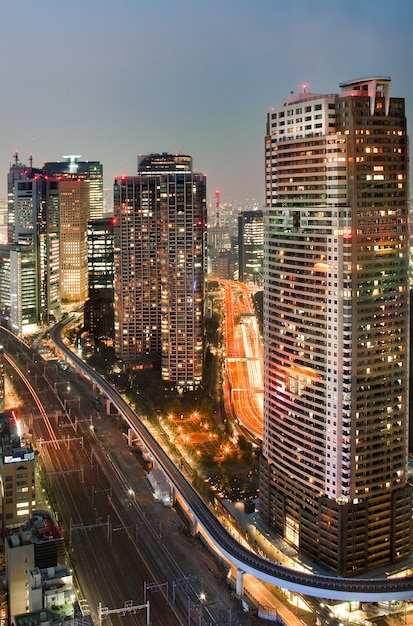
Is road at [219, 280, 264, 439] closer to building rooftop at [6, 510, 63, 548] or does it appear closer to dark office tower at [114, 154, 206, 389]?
dark office tower at [114, 154, 206, 389]

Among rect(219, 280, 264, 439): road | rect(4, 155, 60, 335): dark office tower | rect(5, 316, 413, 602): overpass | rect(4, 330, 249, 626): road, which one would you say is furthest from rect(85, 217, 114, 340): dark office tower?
rect(5, 316, 413, 602): overpass

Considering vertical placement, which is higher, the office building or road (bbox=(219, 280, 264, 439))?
the office building

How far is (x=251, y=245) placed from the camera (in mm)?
43844

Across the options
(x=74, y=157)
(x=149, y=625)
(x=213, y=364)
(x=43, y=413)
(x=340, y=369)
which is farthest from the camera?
(x=74, y=157)

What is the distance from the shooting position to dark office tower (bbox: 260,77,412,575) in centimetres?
1403

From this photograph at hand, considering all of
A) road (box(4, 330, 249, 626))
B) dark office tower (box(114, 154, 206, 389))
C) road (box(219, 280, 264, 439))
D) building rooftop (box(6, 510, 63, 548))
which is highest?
dark office tower (box(114, 154, 206, 389))

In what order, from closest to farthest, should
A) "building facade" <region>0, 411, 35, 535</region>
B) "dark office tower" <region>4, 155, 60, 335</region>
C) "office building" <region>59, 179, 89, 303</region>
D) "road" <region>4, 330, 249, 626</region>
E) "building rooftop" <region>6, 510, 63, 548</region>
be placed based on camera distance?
"building rooftop" <region>6, 510, 63, 548</region>
"road" <region>4, 330, 249, 626</region>
"building facade" <region>0, 411, 35, 535</region>
"dark office tower" <region>4, 155, 60, 335</region>
"office building" <region>59, 179, 89, 303</region>

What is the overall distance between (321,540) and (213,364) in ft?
44.7

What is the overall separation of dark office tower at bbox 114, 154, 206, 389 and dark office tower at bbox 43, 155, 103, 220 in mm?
17428

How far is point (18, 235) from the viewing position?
35.5 m

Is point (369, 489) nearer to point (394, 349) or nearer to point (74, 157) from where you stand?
point (394, 349)

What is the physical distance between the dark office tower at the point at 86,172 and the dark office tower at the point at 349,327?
3081 cm

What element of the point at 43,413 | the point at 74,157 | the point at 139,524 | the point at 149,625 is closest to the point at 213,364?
the point at 43,413

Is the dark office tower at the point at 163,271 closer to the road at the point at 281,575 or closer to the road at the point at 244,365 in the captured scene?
the road at the point at 244,365
